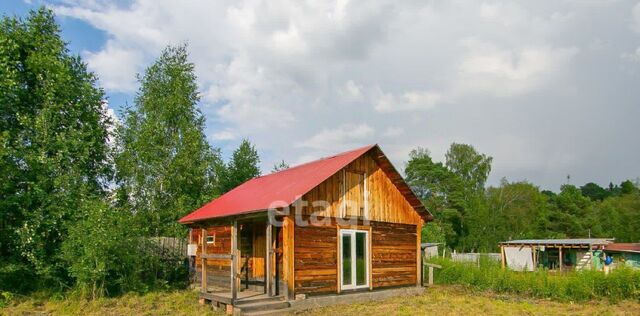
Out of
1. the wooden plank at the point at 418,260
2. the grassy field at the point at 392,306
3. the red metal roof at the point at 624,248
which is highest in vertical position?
the wooden plank at the point at 418,260

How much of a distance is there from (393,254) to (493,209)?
42.2 meters

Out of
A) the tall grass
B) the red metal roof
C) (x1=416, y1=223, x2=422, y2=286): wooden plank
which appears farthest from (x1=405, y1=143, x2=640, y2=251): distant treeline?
(x1=416, y1=223, x2=422, y2=286): wooden plank

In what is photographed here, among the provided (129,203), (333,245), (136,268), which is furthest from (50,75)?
(333,245)

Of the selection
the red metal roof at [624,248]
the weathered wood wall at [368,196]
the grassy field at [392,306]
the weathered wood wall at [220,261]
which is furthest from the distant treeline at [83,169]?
the red metal roof at [624,248]

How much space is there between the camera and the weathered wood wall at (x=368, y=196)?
48.2ft

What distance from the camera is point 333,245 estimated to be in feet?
48.8

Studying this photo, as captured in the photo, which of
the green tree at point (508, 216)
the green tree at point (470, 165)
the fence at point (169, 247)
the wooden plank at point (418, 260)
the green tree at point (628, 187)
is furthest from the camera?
the green tree at point (628, 187)

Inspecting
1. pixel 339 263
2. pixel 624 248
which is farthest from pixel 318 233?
pixel 624 248

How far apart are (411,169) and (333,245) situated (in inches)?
1629

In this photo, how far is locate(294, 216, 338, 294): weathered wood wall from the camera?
13.8m

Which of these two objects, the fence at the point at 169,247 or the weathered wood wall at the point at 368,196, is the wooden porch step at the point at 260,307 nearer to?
the weathered wood wall at the point at 368,196

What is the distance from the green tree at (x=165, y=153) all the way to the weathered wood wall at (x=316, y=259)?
30.9 feet

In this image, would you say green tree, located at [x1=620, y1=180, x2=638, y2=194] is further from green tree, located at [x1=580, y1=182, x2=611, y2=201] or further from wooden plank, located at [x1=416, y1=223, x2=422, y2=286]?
wooden plank, located at [x1=416, y1=223, x2=422, y2=286]

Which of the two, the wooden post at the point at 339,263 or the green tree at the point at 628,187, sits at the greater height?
the green tree at the point at 628,187
